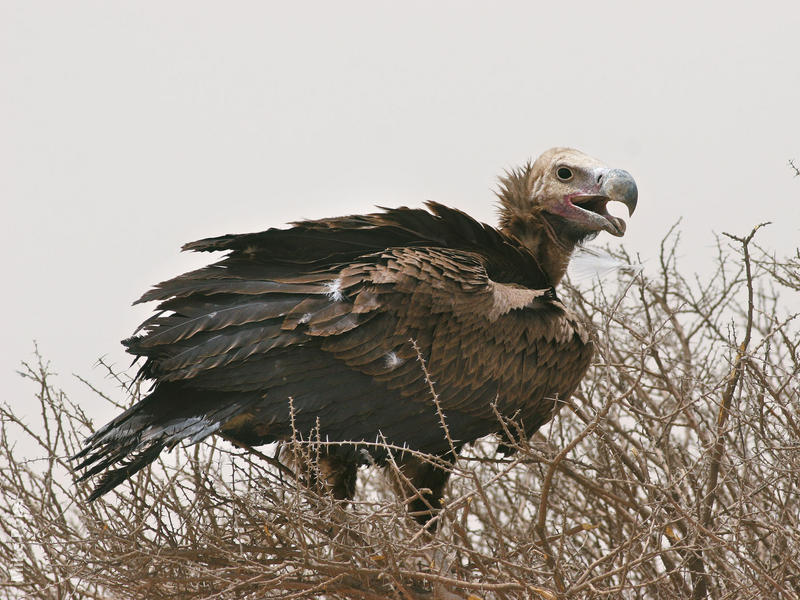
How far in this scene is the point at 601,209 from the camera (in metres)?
6.55

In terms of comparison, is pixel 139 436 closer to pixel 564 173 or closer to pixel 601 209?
pixel 564 173

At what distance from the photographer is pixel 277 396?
5051 millimetres

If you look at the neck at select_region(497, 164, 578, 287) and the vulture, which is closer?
the vulture

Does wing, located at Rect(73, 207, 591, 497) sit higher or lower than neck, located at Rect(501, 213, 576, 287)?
lower

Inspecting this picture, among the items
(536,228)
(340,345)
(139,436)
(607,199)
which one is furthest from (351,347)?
(607,199)

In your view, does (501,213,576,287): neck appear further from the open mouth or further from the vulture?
the vulture

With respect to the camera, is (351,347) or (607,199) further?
(607,199)

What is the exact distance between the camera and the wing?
16.1ft

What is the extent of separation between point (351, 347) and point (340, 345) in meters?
0.06

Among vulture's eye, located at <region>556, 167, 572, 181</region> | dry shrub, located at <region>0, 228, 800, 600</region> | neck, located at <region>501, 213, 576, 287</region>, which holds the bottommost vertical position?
dry shrub, located at <region>0, 228, 800, 600</region>

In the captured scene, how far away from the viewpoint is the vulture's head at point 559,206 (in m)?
6.34

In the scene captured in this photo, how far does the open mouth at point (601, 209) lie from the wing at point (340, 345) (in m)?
0.81

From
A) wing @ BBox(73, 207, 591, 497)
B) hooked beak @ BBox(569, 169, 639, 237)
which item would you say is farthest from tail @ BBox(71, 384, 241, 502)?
hooked beak @ BBox(569, 169, 639, 237)

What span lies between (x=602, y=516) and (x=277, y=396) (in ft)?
7.99
